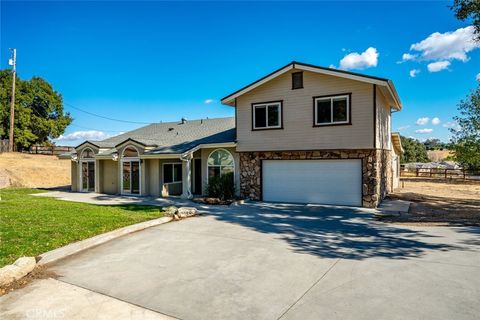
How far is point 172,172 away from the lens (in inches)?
770

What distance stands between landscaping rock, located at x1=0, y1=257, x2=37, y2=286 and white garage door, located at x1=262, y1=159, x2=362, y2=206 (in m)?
11.7

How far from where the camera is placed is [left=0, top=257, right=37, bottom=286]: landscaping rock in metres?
5.43

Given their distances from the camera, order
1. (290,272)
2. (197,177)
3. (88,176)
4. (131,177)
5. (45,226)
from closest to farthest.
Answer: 1. (290,272)
2. (45,226)
3. (197,177)
4. (131,177)
5. (88,176)

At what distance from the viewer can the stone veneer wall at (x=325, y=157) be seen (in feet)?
45.8

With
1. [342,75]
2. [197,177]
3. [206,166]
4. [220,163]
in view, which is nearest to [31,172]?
[197,177]

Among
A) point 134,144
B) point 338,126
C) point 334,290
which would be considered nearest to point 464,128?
point 338,126

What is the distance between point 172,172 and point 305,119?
29.2ft

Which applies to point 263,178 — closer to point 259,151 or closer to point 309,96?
point 259,151

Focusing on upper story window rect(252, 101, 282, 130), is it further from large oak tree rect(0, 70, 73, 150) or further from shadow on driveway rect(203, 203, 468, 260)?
large oak tree rect(0, 70, 73, 150)

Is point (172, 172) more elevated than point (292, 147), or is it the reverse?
point (292, 147)

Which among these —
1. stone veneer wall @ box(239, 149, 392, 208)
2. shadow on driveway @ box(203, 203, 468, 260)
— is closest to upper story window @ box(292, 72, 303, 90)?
stone veneer wall @ box(239, 149, 392, 208)

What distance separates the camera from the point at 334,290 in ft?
16.9

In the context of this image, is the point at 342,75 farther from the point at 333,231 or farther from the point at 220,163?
the point at 220,163

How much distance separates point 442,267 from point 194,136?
1679 centimetres
